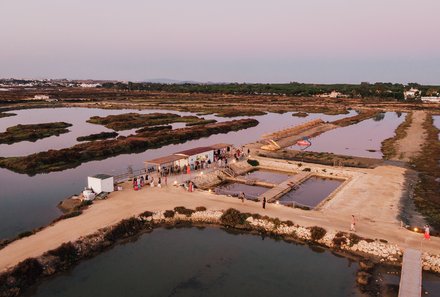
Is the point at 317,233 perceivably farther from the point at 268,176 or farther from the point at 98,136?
the point at 98,136

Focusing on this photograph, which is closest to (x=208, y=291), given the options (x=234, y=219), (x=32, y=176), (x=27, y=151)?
(x=234, y=219)

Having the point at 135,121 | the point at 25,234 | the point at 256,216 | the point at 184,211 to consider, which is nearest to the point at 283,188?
the point at 256,216

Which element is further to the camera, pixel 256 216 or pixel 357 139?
pixel 357 139

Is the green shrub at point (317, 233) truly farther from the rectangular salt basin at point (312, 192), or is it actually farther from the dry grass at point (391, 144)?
the dry grass at point (391, 144)

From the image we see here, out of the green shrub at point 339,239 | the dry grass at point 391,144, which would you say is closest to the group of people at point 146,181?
the green shrub at point 339,239

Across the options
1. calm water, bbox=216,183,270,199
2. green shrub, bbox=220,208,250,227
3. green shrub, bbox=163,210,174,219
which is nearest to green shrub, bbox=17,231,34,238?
green shrub, bbox=163,210,174,219

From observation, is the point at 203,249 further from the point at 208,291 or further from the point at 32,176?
the point at 32,176
